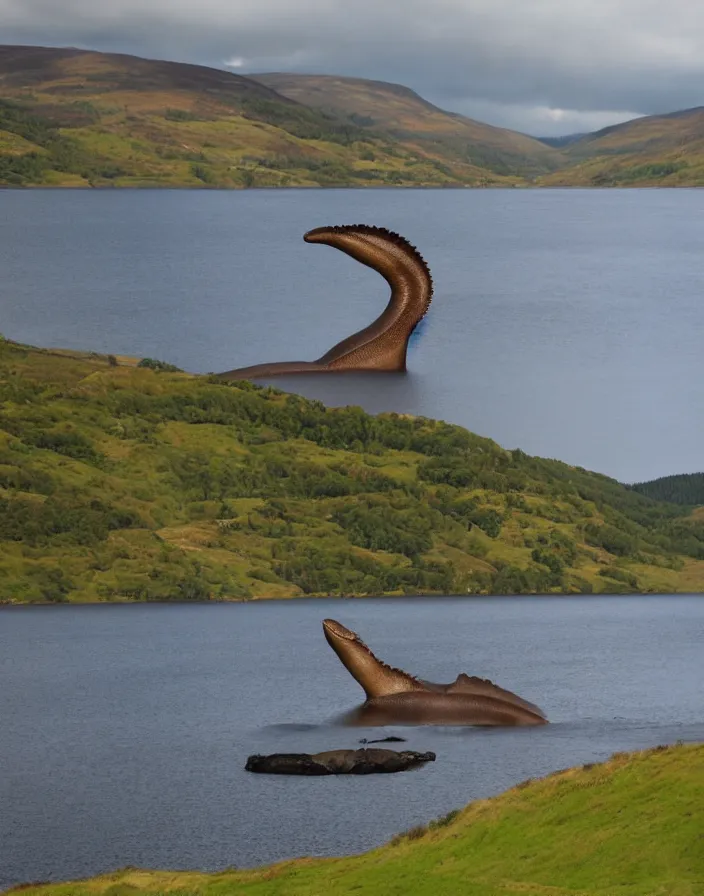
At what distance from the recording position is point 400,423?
172 metres

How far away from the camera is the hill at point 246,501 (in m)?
146

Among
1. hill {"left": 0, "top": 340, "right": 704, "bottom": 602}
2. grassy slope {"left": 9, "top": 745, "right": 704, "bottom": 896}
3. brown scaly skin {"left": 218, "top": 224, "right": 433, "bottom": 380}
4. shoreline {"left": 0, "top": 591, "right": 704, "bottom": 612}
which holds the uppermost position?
brown scaly skin {"left": 218, "top": 224, "right": 433, "bottom": 380}

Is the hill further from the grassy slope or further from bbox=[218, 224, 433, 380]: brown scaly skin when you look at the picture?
bbox=[218, 224, 433, 380]: brown scaly skin

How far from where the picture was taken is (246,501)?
15738 centimetres

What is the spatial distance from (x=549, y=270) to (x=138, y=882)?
105 metres

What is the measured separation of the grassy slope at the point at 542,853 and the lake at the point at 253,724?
7020 millimetres

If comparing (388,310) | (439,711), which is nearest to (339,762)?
(439,711)

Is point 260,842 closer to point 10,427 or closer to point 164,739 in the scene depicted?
point 164,739

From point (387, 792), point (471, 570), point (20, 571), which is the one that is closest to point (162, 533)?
point (20, 571)

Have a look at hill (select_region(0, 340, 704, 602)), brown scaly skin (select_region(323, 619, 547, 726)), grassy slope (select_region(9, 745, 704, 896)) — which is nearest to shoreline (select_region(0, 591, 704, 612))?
hill (select_region(0, 340, 704, 602))

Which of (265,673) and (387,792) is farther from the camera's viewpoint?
(265,673)

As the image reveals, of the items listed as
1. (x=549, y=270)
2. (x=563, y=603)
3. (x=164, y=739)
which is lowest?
(x=563, y=603)

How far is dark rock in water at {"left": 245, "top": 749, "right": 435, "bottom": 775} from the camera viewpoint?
57.2 meters

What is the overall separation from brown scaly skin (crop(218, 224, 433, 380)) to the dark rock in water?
1040 inches
